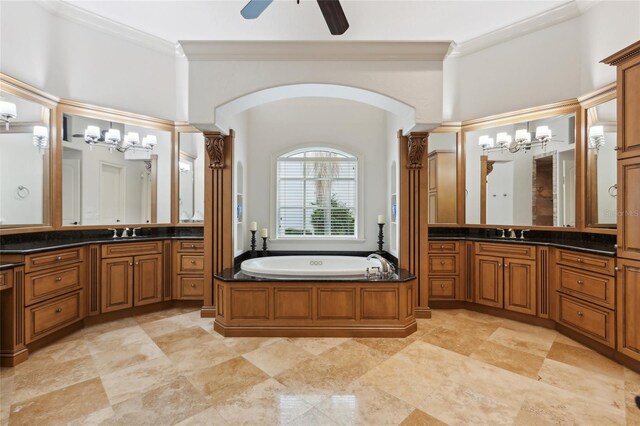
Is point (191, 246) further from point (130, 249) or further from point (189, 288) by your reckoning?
point (130, 249)

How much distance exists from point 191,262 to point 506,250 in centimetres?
390

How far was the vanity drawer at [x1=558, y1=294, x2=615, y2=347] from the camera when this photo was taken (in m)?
2.40

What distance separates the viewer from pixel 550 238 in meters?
3.29

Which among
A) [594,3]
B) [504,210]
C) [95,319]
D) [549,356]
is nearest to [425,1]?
[594,3]

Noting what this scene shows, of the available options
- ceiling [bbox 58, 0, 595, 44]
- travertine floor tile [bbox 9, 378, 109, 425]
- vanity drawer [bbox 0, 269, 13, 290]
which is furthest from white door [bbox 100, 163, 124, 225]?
travertine floor tile [bbox 9, 378, 109, 425]

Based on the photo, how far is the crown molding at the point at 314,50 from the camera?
2.77 m

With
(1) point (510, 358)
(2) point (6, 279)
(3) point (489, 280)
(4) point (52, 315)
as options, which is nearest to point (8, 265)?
(2) point (6, 279)

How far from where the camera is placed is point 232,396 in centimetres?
190

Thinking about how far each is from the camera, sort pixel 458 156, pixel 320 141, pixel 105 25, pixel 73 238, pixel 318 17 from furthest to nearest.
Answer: pixel 320 141, pixel 458 156, pixel 105 25, pixel 73 238, pixel 318 17

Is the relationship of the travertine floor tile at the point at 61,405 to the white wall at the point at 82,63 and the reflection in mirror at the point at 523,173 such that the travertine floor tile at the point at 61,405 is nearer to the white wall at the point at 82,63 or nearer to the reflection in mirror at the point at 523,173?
the white wall at the point at 82,63

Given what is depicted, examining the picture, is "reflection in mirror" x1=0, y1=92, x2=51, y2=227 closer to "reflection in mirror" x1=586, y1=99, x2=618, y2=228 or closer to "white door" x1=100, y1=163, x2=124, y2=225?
"white door" x1=100, y1=163, x2=124, y2=225

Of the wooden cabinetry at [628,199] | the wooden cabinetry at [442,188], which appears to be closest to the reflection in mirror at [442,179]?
the wooden cabinetry at [442,188]

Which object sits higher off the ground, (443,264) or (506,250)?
(506,250)

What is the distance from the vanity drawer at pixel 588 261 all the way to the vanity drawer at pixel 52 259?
195 inches
